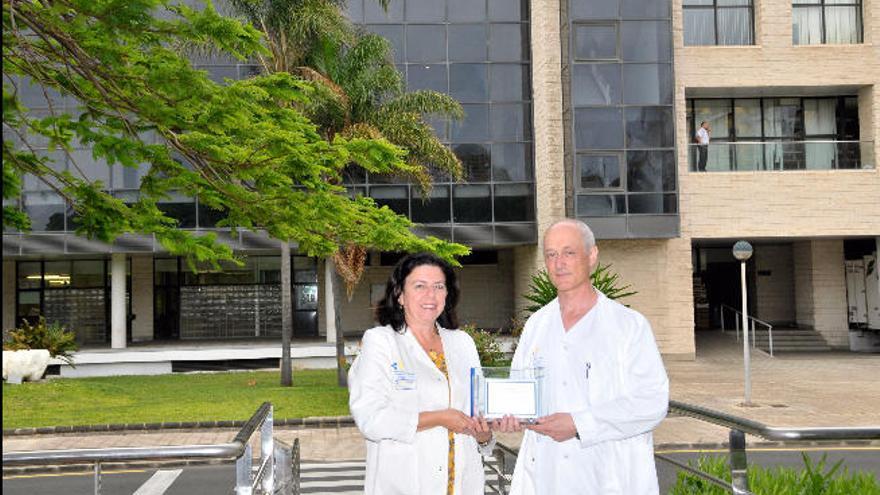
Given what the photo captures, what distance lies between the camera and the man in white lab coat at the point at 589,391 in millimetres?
3559

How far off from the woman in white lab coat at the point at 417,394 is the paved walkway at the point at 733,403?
305 inches

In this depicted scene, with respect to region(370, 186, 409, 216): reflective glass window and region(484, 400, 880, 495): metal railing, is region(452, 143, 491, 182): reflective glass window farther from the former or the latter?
region(484, 400, 880, 495): metal railing

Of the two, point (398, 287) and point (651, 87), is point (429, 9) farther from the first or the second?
point (398, 287)

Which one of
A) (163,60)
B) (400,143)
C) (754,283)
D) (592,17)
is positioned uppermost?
(592,17)

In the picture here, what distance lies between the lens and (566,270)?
371cm

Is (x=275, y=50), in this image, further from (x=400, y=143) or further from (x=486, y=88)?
(x=486, y=88)

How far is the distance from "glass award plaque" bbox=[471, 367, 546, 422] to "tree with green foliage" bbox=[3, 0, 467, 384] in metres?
3.59

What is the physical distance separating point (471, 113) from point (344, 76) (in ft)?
30.0

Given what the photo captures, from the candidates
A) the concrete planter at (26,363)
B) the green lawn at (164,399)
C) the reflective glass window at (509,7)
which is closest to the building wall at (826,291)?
the reflective glass window at (509,7)

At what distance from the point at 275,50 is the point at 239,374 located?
1009cm

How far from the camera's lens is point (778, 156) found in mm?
29938

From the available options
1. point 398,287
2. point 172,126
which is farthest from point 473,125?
point 398,287

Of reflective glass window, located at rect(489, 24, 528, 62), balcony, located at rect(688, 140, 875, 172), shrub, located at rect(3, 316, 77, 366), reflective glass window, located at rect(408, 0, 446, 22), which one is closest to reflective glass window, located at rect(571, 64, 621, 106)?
balcony, located at rect(688, 140, 875, 172)

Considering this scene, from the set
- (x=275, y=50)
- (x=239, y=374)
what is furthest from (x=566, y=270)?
(x=239, y=374)
